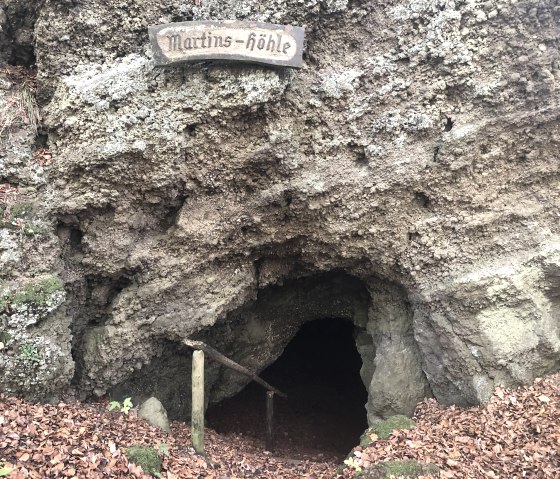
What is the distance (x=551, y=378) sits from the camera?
5.55 m

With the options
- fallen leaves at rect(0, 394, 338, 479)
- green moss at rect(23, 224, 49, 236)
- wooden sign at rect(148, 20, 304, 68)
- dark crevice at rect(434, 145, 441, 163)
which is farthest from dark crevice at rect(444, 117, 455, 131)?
green moss at rect(23, 224, 49, 236)

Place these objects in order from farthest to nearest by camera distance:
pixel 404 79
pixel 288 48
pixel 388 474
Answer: pixel 404 79 → pixel 288 48 → pixel 388 474

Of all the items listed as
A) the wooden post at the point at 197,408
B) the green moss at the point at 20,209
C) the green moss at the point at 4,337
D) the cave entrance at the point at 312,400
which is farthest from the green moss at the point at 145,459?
the cave entrance at the point at 312,400

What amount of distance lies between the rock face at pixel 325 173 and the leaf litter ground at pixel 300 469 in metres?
0.42

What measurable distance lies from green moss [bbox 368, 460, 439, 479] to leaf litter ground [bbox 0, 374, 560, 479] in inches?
5.6

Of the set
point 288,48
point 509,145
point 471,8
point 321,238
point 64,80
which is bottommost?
point 321,238

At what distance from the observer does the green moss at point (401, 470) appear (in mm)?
4531

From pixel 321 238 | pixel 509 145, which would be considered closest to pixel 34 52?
pixel 321 238

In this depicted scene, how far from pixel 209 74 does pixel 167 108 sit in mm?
623

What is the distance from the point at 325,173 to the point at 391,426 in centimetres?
329

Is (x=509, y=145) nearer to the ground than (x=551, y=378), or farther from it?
farther from it

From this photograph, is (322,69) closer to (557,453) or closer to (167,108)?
(167,108)

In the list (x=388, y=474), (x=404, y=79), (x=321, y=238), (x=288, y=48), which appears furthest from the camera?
(x=321, y=238)

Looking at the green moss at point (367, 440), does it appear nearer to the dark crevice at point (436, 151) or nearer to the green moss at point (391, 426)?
the green moss at point (391, 426)
